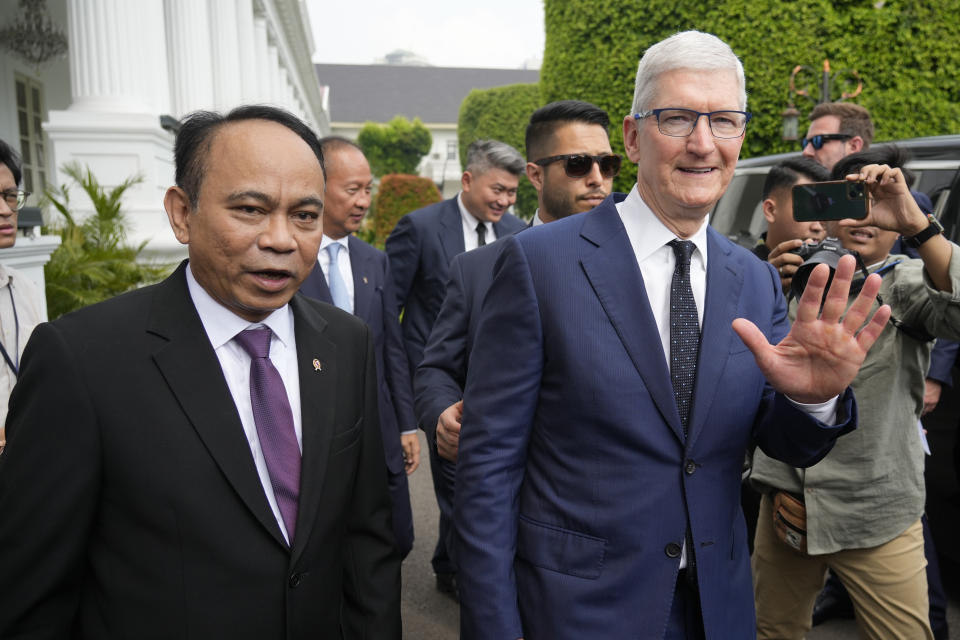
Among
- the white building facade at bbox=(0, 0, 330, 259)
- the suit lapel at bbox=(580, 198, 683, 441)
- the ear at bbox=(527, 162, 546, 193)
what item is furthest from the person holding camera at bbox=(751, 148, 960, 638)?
the white building facade at bbox=(0, 0, 330, 259)

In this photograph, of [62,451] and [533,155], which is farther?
[533,155]

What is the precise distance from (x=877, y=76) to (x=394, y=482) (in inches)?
424

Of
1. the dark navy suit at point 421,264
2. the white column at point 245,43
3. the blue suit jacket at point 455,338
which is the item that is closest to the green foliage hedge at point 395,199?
the white column at point 245,43

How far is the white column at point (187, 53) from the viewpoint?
31.3 feet

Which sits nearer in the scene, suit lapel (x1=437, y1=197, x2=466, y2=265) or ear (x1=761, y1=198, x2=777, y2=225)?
ear (x1=761, y1=198, x2=777, y2=225)

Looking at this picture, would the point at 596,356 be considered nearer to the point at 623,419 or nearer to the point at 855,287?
the point at 623,419

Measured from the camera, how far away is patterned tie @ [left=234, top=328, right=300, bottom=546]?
1.62 meters

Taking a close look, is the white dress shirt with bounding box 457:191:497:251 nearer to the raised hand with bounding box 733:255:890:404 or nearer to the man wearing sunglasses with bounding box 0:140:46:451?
the man wearing sunglasses with bounding box 0:140:46:451

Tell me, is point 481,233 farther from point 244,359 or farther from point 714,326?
point 244,359

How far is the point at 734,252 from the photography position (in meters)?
1.99

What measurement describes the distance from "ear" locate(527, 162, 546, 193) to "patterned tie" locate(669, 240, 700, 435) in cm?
164

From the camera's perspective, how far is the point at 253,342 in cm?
170

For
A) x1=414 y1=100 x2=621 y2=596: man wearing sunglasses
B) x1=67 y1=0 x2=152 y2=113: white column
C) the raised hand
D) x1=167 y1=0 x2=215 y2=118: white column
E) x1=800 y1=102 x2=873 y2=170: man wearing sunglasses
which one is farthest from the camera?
x1=167 y1=0 x2=215 y2=118: white column

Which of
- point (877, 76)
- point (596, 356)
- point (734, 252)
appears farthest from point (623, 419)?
point (877, 76)
